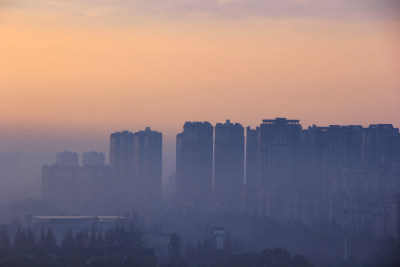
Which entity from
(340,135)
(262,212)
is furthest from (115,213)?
(340,135)

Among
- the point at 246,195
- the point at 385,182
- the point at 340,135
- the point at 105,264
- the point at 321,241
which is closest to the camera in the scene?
the point at 105,264

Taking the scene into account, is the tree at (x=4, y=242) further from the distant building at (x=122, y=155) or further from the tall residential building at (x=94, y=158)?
the tall residential building at (x=94, y=158)

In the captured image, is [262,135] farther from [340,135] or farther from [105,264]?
[105,264]

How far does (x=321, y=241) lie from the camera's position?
160 feet

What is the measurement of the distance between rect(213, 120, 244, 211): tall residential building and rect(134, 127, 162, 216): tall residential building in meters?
6.54

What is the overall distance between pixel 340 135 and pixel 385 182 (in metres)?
11.2

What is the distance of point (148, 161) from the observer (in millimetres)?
85938

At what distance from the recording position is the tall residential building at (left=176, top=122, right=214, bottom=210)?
263 ft

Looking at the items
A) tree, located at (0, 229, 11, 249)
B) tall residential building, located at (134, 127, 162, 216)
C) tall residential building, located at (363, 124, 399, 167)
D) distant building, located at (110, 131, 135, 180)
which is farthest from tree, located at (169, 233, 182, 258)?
distant building, located at (110, 131, 135, 180)

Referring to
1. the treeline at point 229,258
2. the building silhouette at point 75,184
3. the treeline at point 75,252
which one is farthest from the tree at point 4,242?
the building silhouette at point 75,184

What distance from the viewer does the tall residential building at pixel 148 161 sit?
85.1m

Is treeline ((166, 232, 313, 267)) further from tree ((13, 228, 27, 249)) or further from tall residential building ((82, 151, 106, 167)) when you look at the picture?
tall residential building ((82, 151, 106, 167))

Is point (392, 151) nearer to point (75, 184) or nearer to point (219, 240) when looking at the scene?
point (75, 184)

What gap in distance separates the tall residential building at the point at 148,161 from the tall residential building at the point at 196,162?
360cm
